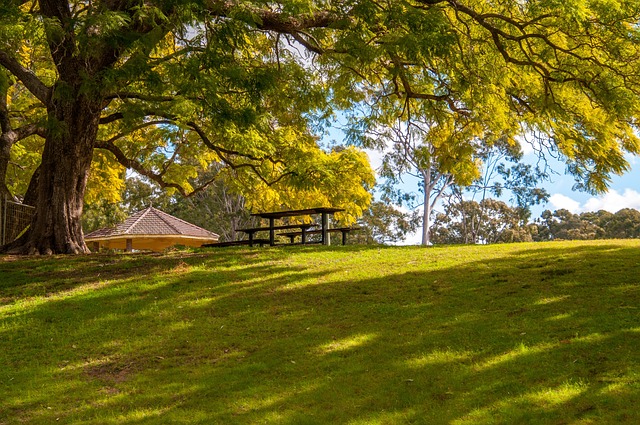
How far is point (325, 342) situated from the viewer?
26.4 feet

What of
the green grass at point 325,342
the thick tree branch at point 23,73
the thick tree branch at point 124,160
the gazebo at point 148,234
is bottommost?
the green grass at point 325,342

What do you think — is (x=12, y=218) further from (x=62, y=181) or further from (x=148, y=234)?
Answer: (x=148, y=234)

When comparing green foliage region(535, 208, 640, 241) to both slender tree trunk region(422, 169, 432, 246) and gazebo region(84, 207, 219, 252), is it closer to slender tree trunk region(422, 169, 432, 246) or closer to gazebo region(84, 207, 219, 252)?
slender tree trunk region(422, 169, 432, 246)

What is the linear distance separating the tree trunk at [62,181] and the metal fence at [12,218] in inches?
104

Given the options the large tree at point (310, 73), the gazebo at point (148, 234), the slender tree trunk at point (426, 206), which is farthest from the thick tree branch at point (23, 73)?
the slender tree trunk at point (426, 206)

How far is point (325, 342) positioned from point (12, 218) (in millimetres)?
12605

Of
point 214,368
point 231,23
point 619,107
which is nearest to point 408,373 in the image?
point 214,368

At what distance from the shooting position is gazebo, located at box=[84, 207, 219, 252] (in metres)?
29.1

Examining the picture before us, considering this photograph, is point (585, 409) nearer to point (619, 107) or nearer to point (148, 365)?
point (148, 365)

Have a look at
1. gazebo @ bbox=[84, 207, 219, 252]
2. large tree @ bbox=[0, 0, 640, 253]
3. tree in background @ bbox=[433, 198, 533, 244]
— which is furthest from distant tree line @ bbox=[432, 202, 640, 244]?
large tree @ bbox=[0, 0, 640, 253]

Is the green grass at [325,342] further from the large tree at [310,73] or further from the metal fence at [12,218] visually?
the metal fence at [12,218]

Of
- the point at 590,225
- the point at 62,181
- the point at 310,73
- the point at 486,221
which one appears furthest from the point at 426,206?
the point at 62,181

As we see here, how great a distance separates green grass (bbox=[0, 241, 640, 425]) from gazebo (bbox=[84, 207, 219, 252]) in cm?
1616

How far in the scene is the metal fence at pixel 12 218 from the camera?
1683 centimetres
